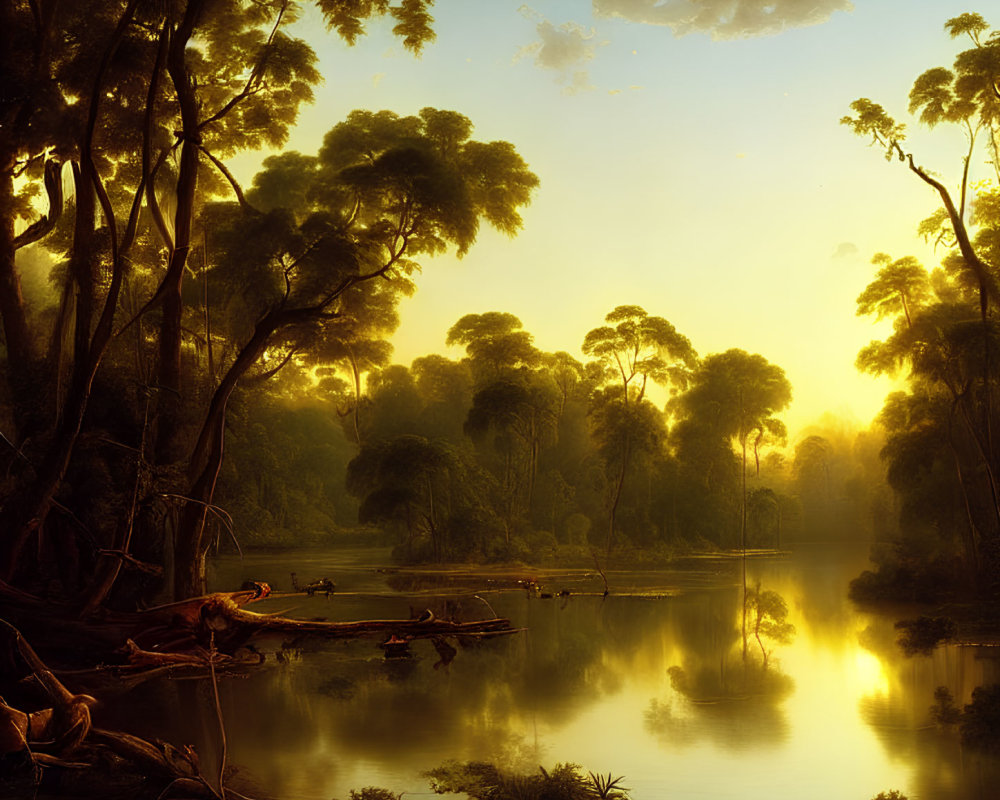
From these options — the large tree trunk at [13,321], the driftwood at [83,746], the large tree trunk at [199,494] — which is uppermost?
the large tree trunk at [13,321]

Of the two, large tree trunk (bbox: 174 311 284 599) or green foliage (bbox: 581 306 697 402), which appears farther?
green foliage (bbox: 581 306 697 402)

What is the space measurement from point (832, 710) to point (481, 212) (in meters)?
14.3

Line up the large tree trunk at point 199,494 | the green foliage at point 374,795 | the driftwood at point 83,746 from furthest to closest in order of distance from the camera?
the large tree trunk at point 199,494, the green foliage at point 374,795, the driftwood at point 83,746

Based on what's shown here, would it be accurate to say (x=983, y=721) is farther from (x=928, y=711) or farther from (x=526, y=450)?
(x=526, y=450)

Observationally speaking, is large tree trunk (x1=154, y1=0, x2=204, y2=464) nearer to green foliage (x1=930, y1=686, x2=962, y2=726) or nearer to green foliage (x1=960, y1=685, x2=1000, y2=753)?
green foliage (x1=930, y1=686, x2=962, y2=726)

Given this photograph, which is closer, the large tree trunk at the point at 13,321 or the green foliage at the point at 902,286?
the large tree trunk at the point at 13,321

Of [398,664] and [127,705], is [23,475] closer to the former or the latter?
[127,705]

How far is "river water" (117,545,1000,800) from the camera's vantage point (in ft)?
33.6

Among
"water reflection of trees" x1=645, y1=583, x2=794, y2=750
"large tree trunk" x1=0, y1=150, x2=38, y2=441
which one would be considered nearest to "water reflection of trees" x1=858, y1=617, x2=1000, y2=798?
"water reflection of trees" x1=645, y1=583, x2=794, y2=750

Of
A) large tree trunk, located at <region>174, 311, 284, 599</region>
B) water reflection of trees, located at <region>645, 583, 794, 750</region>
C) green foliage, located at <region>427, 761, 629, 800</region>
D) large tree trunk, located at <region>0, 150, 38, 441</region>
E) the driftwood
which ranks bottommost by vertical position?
water reflection of trees, located at <region>645, 583, 794, 750</region>

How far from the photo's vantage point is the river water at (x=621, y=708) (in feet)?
33.6

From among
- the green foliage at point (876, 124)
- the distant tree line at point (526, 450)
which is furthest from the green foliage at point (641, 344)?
the green foliage at point (876, 124)

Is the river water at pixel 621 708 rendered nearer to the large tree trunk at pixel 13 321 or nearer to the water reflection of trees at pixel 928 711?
the water reflection of trees at pixel 928 711

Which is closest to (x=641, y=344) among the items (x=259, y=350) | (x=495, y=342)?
(x=495, y=342)
